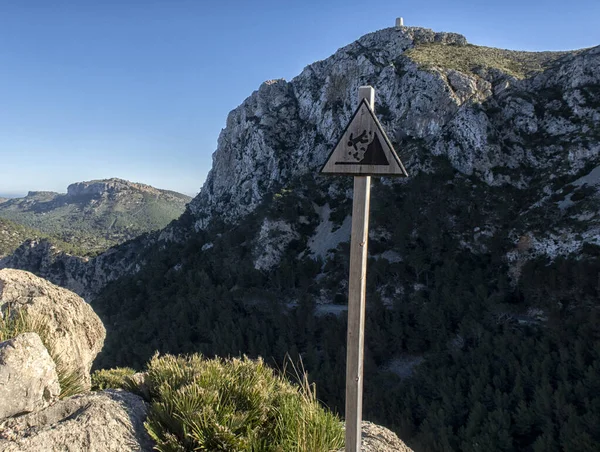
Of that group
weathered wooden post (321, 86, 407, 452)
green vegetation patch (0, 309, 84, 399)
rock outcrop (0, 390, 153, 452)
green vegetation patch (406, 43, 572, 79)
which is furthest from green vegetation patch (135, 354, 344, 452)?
green vegetation patch (406, 43, 572, 79)

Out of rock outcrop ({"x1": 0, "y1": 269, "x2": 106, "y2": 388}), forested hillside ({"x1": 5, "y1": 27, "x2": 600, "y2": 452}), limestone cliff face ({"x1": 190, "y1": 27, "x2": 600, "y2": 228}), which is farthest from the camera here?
limestone cliff face ({"x1": 190, "y1": 27, "x2": 600, "y2": 228})

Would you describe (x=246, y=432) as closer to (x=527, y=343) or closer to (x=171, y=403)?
(x=171, y=403)

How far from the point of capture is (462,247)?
44.3 meters

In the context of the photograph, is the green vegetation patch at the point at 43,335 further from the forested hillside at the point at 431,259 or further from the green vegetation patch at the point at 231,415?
the forested hillside at the point at 431,259

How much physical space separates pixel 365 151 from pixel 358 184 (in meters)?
0.39

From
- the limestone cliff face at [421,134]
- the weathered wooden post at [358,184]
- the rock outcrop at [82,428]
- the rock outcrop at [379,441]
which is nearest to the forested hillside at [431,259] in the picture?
the limestone cliff face at [421,134]

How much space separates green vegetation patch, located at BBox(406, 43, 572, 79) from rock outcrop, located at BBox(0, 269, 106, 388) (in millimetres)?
67062

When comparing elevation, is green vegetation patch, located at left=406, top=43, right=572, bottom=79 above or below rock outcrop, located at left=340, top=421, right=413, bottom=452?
above

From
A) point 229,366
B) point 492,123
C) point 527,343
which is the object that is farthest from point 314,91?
point 229,366

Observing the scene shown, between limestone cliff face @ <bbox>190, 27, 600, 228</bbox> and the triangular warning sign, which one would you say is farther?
limestone cliff face @ <bbox>190, 27, 600, 228</bbox>

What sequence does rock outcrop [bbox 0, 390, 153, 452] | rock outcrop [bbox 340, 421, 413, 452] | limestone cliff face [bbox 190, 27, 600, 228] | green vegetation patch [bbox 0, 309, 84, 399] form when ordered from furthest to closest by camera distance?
limestone cliff face [bbox 190, 27, 600, 228] < green vegetation patch [bbox 0, 309, 84, 399] < rock outcrop [bbox 340, 421, 413, 452] < rock outcrop [bbox 0, 390, 153, 452]

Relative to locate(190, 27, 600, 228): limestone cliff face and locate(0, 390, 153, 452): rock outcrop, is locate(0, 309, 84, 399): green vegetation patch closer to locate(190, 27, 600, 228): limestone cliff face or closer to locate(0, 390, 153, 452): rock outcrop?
locate(0, 390, 153, 452): rock outcrop

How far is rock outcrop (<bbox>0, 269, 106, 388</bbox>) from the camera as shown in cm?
621

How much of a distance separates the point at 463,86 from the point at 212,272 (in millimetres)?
53091
